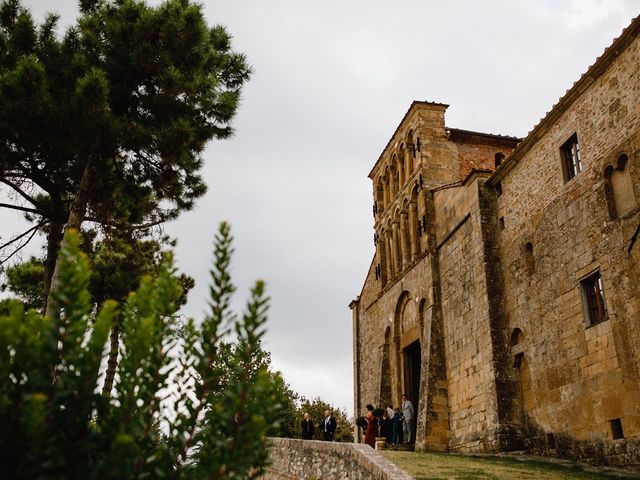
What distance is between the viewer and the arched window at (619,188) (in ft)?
39.3

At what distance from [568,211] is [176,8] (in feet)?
32.1

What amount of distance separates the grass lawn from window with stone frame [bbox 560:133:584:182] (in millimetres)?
6698

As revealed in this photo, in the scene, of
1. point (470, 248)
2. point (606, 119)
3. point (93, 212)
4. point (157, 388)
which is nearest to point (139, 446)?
point (157, 388)

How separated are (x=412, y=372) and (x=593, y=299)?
33.4ft

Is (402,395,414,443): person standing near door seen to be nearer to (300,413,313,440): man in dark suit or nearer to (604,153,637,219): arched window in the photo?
(300,413,313,440): man in dark suit

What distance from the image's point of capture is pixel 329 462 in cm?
1251

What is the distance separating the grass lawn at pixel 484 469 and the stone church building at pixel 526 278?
1350 mm

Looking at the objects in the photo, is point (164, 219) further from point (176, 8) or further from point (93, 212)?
point (176, 8)

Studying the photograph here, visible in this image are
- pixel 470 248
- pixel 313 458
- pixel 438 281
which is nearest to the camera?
pixel 313 458

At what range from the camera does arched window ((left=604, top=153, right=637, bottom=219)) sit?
11984 millimetres

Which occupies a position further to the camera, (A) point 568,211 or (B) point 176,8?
(A) point 568,211

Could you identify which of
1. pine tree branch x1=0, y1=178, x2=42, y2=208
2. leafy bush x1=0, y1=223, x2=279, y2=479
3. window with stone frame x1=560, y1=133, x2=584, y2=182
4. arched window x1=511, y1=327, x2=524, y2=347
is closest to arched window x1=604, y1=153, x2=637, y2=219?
window with stone frame x1=560, y1=133, x2=584, y2=182

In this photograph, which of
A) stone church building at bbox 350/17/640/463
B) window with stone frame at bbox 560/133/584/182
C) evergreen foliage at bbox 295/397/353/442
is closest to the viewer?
stone church building at bbox 350/17/640/463

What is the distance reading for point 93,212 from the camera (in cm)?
1247
